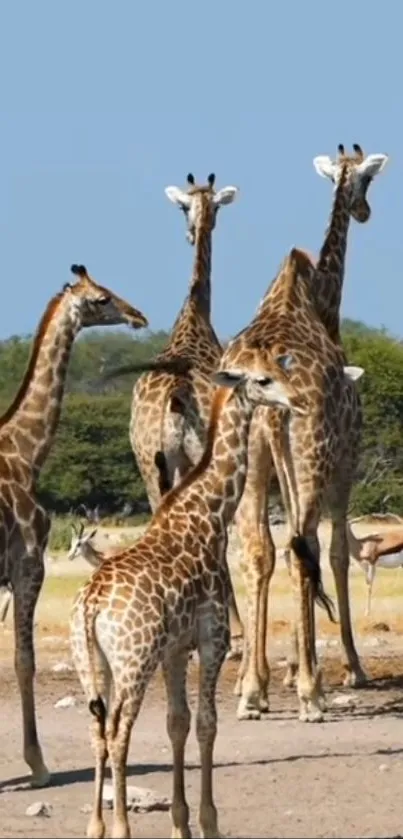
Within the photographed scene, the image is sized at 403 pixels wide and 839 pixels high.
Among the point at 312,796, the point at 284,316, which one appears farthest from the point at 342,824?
the point at 284,316

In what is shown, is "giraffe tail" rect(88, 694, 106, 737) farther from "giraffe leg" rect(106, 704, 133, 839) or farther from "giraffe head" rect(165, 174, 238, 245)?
"giraffe head" rect(165, 174, 238, 245)

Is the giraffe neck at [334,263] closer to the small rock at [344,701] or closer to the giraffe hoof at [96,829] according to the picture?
the small rock at [344,701]

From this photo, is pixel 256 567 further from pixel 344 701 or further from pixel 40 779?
pixel 40 779

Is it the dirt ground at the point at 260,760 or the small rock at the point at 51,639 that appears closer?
the dirt ground at the point at 260,760

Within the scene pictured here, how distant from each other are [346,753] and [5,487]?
236 cm

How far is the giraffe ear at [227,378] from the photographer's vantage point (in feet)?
38.2

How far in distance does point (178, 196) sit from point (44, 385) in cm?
480

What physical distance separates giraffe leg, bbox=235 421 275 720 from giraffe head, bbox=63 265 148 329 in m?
1.75

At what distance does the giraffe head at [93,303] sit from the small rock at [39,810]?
107 inches

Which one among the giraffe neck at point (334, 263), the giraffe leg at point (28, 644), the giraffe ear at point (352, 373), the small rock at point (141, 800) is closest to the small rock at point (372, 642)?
the giraffe neck at point (334, 263)

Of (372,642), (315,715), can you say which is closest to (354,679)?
(315,715)

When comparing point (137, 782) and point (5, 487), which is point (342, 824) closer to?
point (137, 782)

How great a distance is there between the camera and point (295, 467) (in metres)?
14.8

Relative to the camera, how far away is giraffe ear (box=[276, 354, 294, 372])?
13211 mm
